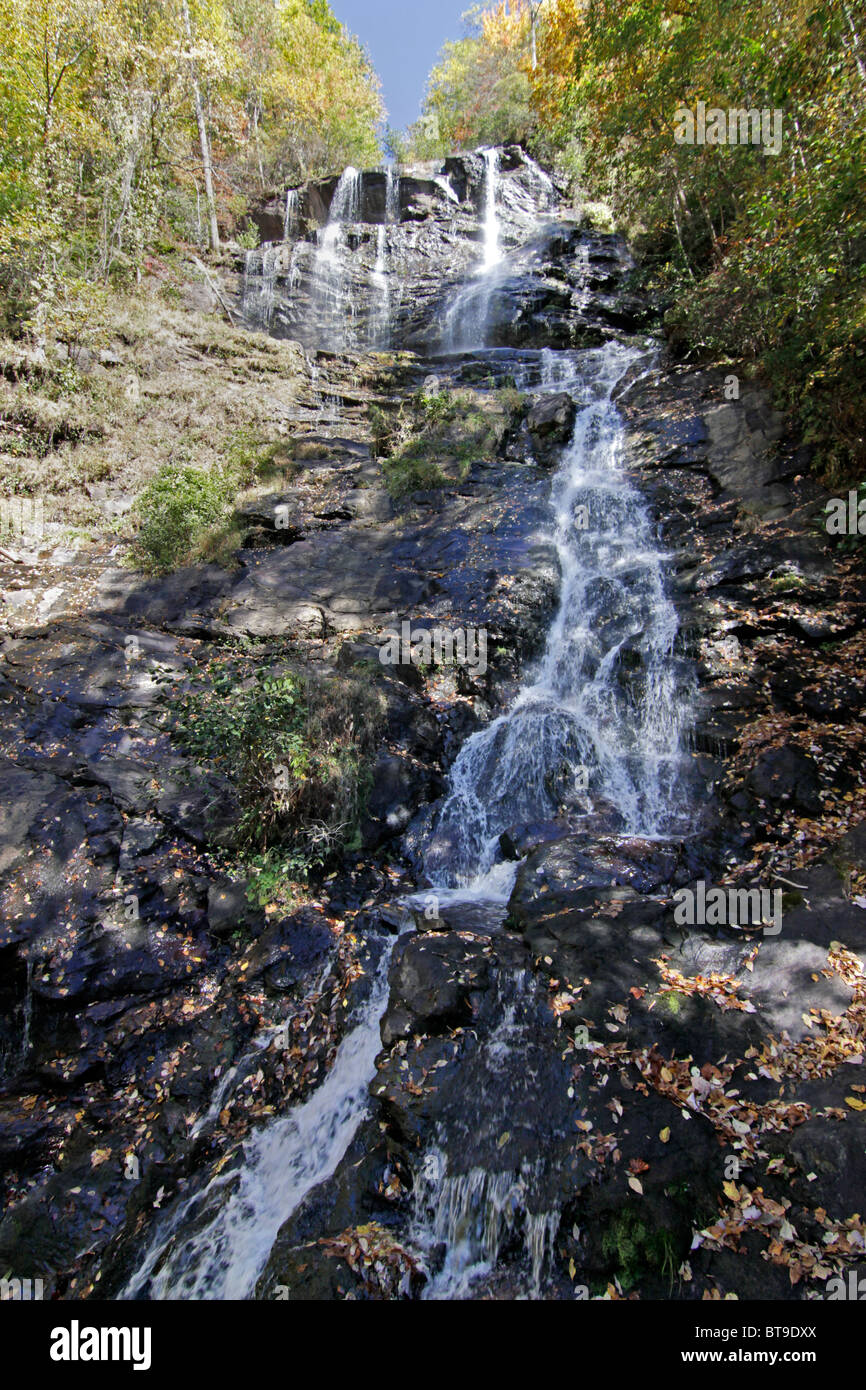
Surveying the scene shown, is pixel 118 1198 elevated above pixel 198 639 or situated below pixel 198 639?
below

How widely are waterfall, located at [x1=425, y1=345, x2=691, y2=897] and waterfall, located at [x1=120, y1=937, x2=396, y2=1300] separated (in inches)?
99.6

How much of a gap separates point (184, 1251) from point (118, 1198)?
0.77 metres

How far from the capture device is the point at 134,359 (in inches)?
587

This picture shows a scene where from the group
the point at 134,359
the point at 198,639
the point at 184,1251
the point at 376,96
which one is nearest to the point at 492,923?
the point at 184,1251

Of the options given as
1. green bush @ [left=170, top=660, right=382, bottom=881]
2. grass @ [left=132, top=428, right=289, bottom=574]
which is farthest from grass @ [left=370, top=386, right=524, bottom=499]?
green bush @ [left=170, top=660, right=382, bottom=881]

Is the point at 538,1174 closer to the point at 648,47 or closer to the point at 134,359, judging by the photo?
the point at 134,359

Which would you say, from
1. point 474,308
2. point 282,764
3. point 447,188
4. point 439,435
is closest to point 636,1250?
point 282,764

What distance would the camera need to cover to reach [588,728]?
8430mm

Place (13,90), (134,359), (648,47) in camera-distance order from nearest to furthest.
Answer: (13,90), (648,47), (134,359)
